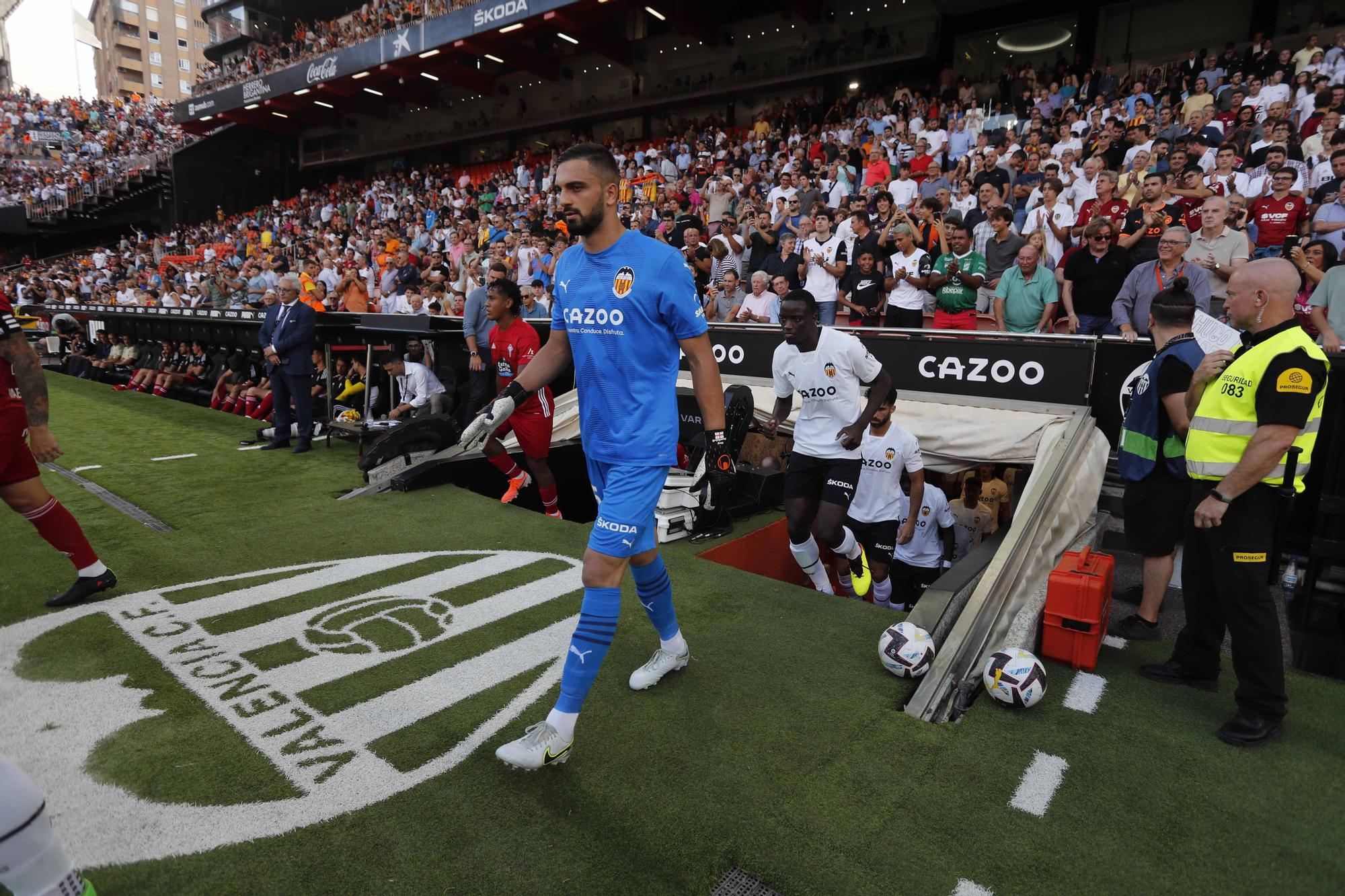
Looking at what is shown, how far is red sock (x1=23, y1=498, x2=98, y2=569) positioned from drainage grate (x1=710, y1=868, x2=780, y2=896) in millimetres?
3930

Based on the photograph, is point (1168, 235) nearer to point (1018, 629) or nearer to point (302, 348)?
point (1018, 629)

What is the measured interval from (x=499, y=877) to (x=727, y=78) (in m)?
24.6

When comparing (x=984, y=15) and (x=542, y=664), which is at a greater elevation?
(x=984, y=15)

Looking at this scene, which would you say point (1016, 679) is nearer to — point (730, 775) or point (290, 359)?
point (730, 775)

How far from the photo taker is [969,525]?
284 inches

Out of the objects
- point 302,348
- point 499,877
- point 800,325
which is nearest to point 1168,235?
point 800,325

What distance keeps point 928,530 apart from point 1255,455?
3.29 metres

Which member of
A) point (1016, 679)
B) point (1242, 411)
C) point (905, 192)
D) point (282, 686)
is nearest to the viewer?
point (1242, 411)

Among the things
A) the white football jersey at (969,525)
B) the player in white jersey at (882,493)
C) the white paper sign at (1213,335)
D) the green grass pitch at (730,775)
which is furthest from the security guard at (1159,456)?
the white football jersey at (969,525)

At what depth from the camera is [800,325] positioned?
15.3ft

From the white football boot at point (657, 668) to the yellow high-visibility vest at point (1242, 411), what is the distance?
2.38 m

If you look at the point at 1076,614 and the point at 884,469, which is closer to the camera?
the point at 1076,614

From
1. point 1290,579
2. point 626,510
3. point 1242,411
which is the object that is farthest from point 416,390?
point 1290,579

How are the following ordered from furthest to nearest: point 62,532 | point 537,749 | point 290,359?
point 290,359 < point 62,532 < point 537,749
